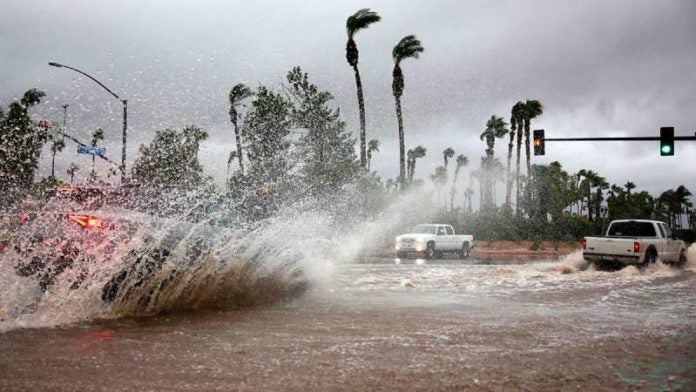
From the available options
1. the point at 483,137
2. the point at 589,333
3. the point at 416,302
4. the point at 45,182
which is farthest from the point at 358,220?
the point at 483,137

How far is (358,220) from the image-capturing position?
3844 cm

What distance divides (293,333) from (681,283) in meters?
10.5

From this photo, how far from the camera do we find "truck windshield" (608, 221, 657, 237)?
1711 cm

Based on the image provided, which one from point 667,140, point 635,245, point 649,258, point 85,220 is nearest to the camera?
point 85,220

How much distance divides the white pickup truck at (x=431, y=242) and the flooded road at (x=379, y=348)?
1709 cm

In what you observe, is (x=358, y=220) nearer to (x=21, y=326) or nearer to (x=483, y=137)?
(x=21, y=326)

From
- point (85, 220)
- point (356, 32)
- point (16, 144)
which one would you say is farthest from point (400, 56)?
point (85, 220)

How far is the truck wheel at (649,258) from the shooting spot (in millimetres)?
16050

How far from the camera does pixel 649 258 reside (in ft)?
53.2

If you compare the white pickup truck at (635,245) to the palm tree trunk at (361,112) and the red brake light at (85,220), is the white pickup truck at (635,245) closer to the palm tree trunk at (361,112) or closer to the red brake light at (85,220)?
the red brake light at (85,220)

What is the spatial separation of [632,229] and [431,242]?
10747 millimetres

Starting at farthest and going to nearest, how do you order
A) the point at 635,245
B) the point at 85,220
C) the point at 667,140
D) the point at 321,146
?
the point at 321,146, the point at 667,140, the point at 635,245, the point at 85,220

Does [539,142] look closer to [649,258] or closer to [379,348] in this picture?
[649,258]

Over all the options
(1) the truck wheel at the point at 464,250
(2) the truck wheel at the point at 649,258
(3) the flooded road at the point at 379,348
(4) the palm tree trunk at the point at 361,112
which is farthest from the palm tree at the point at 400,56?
(3) the flooded road at the point at 379,348
